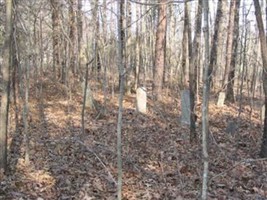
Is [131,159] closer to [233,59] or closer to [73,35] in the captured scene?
[73,35]

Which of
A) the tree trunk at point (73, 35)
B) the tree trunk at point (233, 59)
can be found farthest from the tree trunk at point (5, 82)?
the tree trunk at point (233, 59)

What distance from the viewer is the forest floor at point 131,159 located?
776 centimetres

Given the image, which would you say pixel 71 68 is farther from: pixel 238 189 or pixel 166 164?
pixel 238 189

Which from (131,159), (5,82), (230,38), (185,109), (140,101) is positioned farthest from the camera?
(230,38)

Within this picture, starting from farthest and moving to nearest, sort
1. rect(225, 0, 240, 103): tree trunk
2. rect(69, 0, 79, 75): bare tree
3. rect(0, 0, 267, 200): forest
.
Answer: rect(225, 0, 240, 103): tree trunk
rect(69, 0, 79, 75): bare tree
rect(0, 0, 267, 200): forest

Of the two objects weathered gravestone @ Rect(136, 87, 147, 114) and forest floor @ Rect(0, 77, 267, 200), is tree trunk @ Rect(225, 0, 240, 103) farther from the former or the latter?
weathered gravestone @ Rect(136, 87, 147, 114)

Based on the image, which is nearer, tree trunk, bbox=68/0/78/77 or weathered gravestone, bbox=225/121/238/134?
weathered gravestone, bbox=225/121/238/134

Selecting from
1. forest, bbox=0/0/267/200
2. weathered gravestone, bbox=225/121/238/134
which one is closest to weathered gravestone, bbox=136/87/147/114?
forest, bbox=0/0/267/200

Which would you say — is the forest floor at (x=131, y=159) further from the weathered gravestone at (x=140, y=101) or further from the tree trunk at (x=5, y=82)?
the tree trunk at (x=5, y=82)

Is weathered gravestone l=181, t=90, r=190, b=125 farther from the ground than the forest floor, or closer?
farther from the ground

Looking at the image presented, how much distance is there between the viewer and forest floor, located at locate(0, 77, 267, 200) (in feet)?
25.5

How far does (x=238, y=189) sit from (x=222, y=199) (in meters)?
0.77

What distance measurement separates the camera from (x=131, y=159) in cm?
945

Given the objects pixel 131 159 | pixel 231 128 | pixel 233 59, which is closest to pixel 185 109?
pixel 231 128
